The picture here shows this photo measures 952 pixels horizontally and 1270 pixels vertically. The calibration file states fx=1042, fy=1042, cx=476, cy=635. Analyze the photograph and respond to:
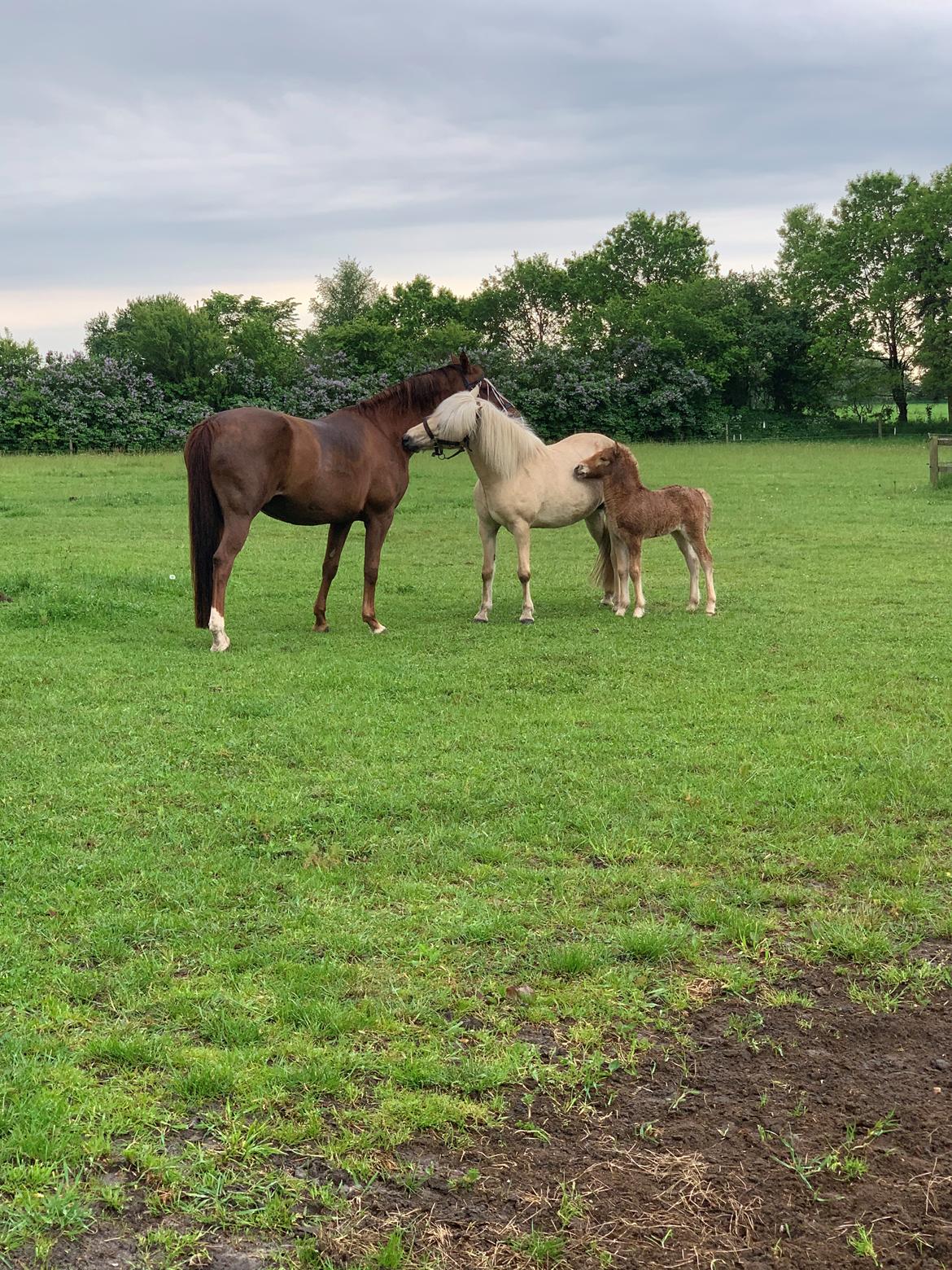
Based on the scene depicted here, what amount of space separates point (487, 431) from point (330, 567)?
6.47 ft

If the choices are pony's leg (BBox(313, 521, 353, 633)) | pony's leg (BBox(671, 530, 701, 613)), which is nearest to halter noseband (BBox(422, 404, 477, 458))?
pony's leg (BBox(313, 521, 353, 633))

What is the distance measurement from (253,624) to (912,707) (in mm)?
5986

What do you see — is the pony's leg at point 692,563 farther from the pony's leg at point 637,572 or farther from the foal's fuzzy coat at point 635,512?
the pony's leg at point 637,572

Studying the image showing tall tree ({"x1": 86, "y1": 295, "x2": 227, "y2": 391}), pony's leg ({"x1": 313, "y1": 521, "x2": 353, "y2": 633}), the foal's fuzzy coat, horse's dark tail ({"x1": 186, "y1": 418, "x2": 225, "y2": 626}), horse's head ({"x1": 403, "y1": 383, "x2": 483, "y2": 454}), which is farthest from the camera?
tall tree ({"x1": 86, "y1": 295, "x2": 227, "y2": 391})

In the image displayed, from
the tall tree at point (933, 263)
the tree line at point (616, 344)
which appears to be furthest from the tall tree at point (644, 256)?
the tall tree at point (933, 263)

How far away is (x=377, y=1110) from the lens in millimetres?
2744

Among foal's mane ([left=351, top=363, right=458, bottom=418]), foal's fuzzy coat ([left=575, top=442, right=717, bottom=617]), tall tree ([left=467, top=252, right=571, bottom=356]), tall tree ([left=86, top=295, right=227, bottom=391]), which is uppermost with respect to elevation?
tall tree ([left=467, top=252, right=571, bottom=356])

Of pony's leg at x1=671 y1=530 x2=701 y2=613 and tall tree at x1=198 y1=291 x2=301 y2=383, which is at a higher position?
tall tree at x1=198 y1=291 x2=301 y2=383

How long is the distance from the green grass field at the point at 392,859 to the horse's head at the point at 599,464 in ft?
4.71

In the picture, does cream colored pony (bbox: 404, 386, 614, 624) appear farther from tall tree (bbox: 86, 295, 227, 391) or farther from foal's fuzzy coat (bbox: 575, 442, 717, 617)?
tall tree (bbox: 86, 295, 227, 391)

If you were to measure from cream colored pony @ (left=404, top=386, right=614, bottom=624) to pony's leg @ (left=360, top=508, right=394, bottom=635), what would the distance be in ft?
2.50

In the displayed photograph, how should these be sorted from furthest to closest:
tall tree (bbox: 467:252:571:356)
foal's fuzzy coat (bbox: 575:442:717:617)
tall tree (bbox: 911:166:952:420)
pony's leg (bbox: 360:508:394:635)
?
1. tall tree (bbox: 467:252:571:356)
2. tall tree (bbox: 911:166:952:420)
3. foal's fuzzy coat (bbox: 575:442:717:617)
4. pony's leg (bbox: 360:508:394:635)

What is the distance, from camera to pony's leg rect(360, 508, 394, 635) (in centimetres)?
968

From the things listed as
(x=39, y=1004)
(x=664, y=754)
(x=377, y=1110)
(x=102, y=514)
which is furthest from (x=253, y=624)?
(x=102, y=514)
